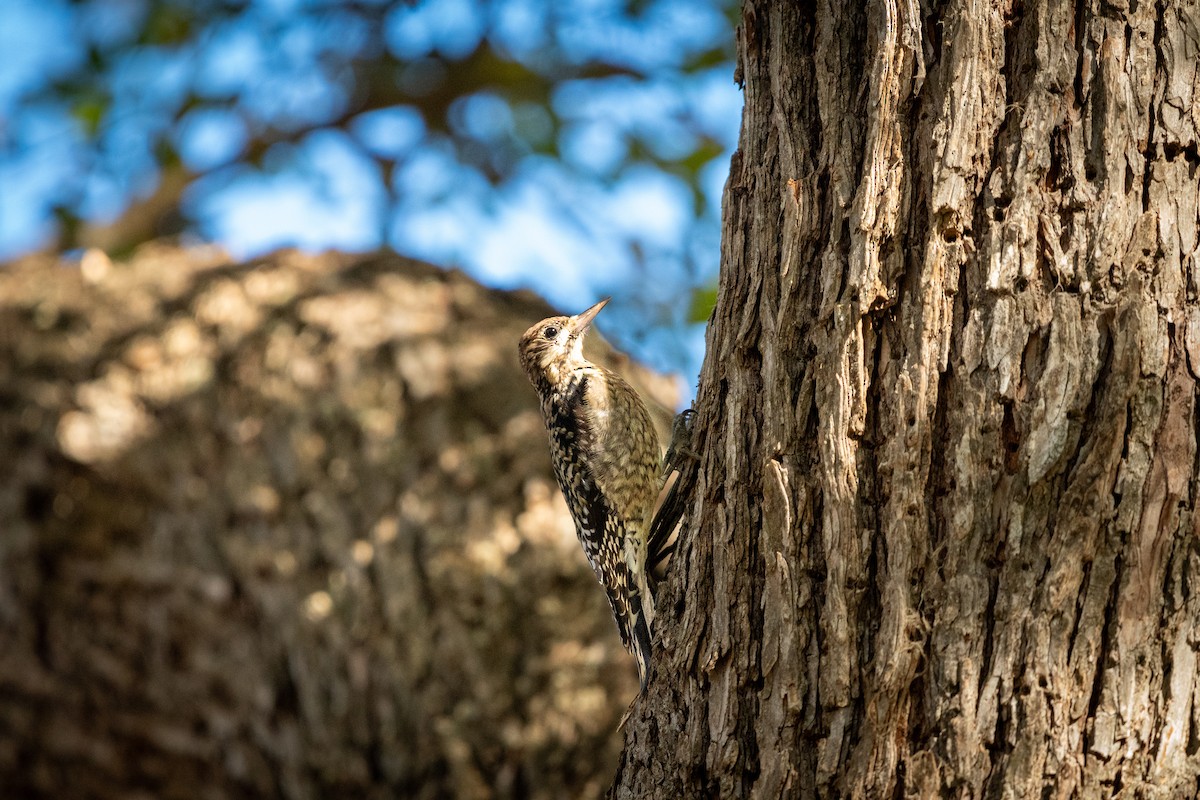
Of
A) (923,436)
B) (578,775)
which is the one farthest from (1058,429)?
(578,775)

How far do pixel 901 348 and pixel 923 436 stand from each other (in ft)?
0.57

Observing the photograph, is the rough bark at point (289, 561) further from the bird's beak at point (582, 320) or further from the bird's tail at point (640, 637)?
the bird's tail at point (640, 637)

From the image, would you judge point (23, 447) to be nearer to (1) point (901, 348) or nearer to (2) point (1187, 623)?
(1) point (901, 348)

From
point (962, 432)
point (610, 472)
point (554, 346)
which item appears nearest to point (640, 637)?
point (610, 472)

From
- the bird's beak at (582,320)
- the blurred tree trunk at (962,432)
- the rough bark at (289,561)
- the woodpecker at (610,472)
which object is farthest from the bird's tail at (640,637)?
the bird's beak at (582,320)

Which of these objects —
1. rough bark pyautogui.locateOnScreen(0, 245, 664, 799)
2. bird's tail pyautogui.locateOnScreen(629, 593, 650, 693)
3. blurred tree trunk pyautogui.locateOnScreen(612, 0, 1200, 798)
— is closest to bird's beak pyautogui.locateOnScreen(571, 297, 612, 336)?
rough bark pyautogui.locateOnScreen(0, 245, 664, 799)

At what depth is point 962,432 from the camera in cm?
203

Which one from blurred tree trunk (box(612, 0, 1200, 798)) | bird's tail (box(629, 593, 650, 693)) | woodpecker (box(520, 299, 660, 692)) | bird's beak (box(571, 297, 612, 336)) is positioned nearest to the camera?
blurred tree trunk (box(612, 0, 1200, 798))

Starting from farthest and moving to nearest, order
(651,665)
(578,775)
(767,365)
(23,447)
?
(23,447), (578,775), (651,665), (767,365)

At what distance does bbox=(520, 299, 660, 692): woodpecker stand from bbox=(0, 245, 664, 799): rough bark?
744 millimetres

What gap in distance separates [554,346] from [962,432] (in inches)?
114

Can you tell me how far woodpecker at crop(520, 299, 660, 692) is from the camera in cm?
399

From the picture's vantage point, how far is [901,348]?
2.11 meters

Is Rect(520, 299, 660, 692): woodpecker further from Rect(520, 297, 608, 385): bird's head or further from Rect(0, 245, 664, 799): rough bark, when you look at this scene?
Rect(0, 245, 664, 799): rough bark
